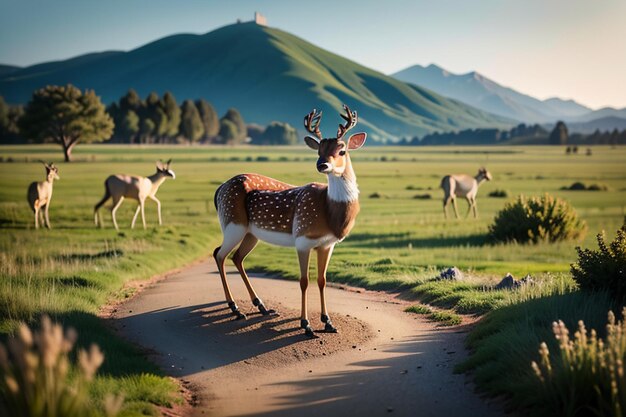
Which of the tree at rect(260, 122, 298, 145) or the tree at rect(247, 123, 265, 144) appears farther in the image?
the tree at rect(247, 123, 265, 144)

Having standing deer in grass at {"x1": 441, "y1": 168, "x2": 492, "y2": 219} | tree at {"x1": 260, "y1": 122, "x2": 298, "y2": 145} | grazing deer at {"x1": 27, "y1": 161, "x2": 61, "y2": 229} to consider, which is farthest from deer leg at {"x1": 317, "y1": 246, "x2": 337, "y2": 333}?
tree at {"x1": 260, "y1": 122, "x2": 298, "y2": 145}

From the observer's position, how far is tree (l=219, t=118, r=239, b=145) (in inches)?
4380

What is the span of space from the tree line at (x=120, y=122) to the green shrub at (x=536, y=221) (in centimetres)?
3827

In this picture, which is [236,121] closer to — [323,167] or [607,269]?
[323,167]

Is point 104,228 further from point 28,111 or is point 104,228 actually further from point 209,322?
point 28,111

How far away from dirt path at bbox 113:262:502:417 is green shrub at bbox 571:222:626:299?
2.35 m

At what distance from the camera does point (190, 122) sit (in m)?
92.6

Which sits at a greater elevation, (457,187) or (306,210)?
(306,210)

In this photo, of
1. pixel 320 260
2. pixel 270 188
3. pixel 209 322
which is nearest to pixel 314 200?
pixel 320 260

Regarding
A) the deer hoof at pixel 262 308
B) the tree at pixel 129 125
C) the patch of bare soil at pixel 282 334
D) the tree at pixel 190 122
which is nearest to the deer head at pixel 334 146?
the patch of bare soil at pixel 282 334

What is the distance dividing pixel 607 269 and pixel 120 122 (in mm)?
78929

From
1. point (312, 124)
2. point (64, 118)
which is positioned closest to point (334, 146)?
point (312, 124)

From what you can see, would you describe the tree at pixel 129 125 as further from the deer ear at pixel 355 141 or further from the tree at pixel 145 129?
the deer ear at pixel 355 141

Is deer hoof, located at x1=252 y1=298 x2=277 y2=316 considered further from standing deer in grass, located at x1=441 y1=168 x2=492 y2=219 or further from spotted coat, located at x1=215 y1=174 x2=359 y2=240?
standing deer in grass, located at x1=441 y1=168 x2=492 y2=219
